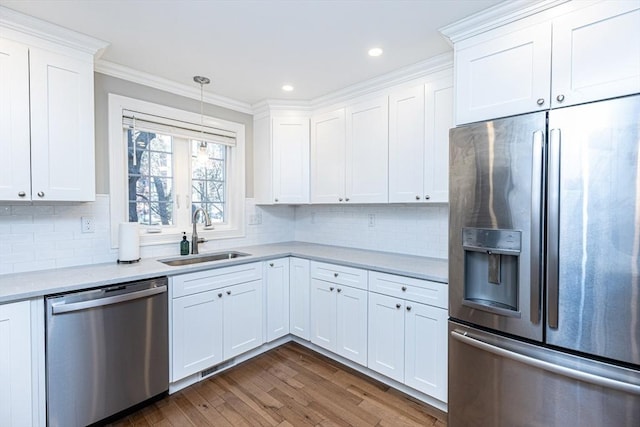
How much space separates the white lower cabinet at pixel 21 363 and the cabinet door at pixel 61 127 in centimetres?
70

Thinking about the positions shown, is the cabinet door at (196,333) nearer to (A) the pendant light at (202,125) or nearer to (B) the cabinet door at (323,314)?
(B) the cabinet door at (323,314)

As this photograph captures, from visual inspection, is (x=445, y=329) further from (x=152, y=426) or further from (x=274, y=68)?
(x=274, y=68)

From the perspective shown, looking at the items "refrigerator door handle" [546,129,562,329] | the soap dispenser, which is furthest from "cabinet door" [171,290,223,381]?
"refrigerator door handle" [546,129,562,329]

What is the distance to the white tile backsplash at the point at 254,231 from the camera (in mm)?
2059

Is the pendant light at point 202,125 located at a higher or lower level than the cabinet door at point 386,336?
higher

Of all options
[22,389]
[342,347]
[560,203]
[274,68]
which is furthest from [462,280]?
[22,389]

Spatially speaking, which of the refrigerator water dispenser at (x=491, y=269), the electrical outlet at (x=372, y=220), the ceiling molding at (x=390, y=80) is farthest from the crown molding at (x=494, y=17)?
the electrical outlet at (x=372, y=220)

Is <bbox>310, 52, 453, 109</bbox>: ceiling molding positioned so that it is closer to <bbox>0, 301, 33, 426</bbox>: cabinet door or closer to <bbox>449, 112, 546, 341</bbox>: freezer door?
<bbox>449, 112, 546, 341</bbox>: freezer door

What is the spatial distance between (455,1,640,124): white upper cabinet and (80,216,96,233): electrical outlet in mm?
2665

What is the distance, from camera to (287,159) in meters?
3.22

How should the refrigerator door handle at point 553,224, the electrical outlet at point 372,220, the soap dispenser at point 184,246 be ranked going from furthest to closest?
the electrical outlet at point 372,220 < the soap dispenser at point 184,246 < the refrigerator door handle at point 553,224

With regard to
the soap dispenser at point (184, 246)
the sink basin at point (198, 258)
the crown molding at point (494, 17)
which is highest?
the crown molding at point (494, 17)

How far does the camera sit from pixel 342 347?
2604 millimetres

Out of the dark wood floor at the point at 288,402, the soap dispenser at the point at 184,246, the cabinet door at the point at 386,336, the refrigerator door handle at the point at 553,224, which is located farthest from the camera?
the soap dispenser at the point at 184,246
